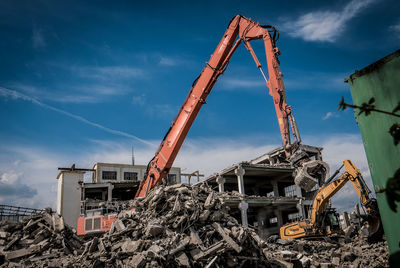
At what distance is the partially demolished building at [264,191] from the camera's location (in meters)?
28.8

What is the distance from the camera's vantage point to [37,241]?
16.7 meters

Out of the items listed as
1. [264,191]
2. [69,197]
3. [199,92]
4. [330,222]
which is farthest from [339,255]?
[69,197]

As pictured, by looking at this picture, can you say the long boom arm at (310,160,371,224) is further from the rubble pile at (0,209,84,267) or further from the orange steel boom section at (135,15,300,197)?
the rubble pile at (0,209,84,267)

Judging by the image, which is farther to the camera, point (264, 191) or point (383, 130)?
point (264, 191)

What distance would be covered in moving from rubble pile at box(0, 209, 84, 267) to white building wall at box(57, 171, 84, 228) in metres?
16.9

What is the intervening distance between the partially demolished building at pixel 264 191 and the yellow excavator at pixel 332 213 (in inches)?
305

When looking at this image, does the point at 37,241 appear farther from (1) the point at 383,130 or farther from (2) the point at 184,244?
(1) the point at 383,130

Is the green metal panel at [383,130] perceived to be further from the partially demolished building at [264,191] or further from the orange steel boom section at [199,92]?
the partially demolished building at [264,191]

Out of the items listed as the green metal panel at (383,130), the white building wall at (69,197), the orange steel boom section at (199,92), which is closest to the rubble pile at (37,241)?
the orange steel boom section at (199,92)

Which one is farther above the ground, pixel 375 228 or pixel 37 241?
pixel 37 241

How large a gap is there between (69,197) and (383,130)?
119ft

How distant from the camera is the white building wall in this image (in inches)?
1378

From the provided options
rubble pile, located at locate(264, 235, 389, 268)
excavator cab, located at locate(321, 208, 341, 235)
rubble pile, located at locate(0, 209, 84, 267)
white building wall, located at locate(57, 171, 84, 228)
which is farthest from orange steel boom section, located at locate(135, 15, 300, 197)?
white building wall, located at locate(57, 171, 84, 228)

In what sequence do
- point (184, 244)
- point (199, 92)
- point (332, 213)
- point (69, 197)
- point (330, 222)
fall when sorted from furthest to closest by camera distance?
point (69, 197)
point (332, 213)
point (330, 222)
point (199, 92)
point (184, 244)
